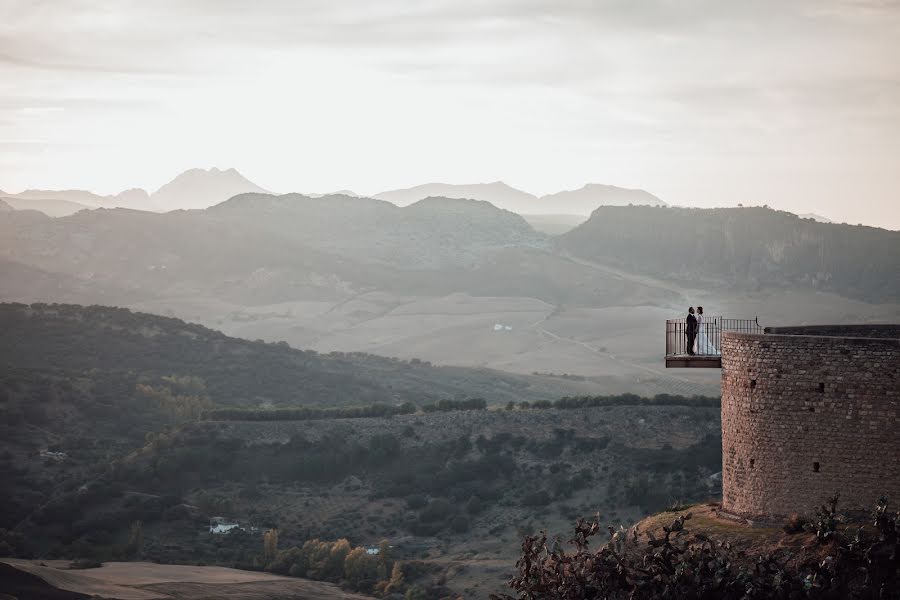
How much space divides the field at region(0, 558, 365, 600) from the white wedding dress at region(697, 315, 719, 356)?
19678 mm

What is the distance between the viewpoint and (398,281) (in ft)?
605

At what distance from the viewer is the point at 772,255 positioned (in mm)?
179750

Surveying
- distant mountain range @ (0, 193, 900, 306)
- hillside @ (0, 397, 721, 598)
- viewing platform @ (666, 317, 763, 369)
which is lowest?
hillside @ (0, 397, 721, 598)

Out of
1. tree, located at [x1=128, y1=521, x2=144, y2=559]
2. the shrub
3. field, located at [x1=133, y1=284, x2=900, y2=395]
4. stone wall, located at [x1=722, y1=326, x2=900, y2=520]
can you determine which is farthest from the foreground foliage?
field, located at [x1=133, y1=284, x2=900, y2=395]

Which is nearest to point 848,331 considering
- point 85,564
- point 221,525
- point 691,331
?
point 691,331

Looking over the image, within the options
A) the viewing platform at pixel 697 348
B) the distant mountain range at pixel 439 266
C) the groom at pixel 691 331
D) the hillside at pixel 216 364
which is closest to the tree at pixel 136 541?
the hillside at pixel 216 364

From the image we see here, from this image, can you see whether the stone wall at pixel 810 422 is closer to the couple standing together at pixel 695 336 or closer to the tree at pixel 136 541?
the couple standing together at pixel 695 336

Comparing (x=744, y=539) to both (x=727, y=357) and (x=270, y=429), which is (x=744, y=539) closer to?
(x=727, y=357)

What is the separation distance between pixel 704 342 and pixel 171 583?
2203cm

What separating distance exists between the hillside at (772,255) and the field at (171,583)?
11984 centimetres

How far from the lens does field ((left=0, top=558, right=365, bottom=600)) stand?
39344 mm

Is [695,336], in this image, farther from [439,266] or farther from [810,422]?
[439,266]

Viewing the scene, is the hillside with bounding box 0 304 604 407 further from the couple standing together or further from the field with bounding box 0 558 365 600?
the couple standing together

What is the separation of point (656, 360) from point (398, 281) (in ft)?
212
